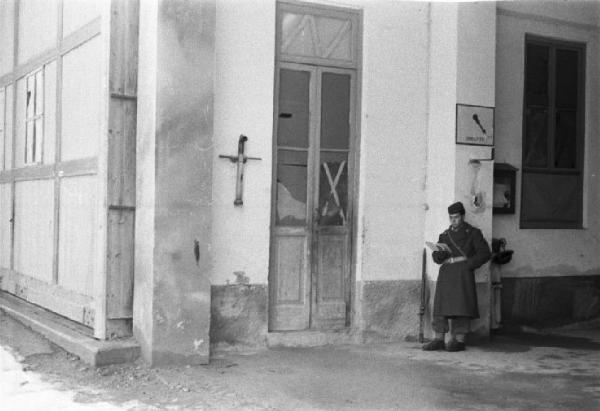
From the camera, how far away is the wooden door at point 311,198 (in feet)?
26.6

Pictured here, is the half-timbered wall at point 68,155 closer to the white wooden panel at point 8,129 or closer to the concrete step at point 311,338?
the white wooden panel at point 8,129

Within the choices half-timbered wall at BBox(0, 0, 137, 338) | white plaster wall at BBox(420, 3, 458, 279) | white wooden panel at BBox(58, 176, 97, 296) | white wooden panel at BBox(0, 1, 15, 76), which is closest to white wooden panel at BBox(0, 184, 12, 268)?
half-timbered wall at BBox(0, 0, 137, 338)

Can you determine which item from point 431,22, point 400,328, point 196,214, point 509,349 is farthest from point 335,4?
point 509,349

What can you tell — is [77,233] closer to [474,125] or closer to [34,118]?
[34,118]

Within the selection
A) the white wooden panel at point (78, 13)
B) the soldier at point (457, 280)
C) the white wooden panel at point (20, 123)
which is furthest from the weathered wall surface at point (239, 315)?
the white wooden panel at point (20, 123)

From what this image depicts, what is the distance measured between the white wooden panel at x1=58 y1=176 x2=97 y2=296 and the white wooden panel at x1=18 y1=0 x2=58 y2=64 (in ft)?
6.43

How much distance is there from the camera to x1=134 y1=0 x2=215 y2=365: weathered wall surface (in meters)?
6.94

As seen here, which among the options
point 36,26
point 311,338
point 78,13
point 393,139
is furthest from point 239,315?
point 36,26

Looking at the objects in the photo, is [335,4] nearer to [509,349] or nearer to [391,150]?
[391,150]

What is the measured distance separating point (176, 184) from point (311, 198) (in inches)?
68.7

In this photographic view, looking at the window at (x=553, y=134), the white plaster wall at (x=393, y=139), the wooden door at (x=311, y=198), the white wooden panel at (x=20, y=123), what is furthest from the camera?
the white wooden panel at (x=20, y=123)

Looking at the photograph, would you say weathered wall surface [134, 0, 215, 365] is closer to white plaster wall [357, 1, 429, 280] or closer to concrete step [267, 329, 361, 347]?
concrete step [267, 329, 361, 347]

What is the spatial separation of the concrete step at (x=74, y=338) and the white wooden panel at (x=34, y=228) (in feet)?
1.50

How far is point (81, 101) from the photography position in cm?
812
